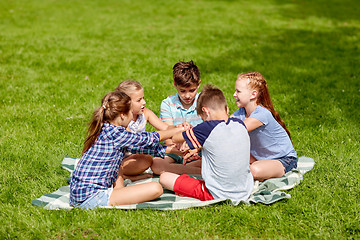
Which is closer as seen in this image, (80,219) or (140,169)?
(80,219)

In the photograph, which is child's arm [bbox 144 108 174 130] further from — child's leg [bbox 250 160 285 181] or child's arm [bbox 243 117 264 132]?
child's leg [bbox 250 160 285 181]

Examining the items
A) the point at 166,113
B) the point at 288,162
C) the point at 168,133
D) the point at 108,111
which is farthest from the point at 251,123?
the point at 108,111

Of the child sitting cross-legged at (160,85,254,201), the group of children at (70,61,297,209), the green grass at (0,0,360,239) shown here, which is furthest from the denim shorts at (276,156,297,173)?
the child sitting cross-legged at (160,85,254,201)

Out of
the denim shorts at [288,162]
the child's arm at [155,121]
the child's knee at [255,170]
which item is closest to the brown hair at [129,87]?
the child's arm at [155,121]

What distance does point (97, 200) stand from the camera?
12.6 feet

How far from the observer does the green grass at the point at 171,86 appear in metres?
3.62

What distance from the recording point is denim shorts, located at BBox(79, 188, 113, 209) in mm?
3816

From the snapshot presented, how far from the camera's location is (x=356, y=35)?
12086 millimetres

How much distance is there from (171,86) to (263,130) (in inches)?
138

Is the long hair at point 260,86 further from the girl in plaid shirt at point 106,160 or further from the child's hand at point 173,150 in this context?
the girl in plaid shirt at point 106,160

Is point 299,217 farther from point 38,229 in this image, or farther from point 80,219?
point 38,229

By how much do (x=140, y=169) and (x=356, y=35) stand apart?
33.3 ft

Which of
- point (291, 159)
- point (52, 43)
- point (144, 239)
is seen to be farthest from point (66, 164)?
point (52, 43)

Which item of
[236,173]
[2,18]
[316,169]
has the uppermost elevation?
[2,18]
